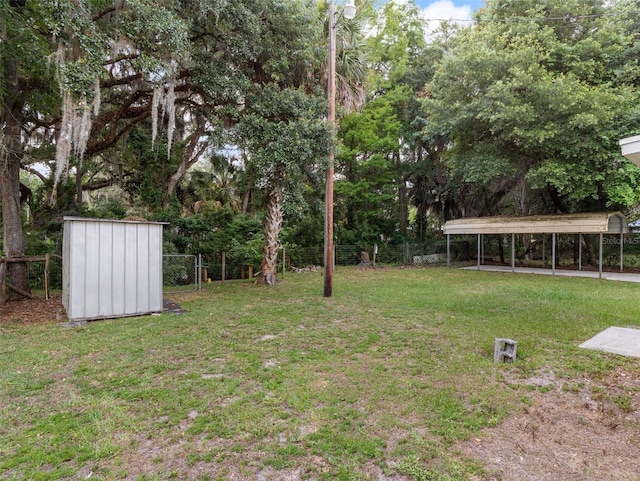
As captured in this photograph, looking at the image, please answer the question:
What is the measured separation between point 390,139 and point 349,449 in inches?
570

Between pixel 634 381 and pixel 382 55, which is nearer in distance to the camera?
pixel 634 381

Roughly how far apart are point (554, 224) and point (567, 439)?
12.1 meters

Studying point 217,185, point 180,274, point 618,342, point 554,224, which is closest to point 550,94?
point 554,224

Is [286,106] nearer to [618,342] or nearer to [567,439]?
[618,342]

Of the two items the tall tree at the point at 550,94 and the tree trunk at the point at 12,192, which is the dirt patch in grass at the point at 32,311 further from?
the tall tree at the point at 550,94

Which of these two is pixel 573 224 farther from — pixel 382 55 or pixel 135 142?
pixel 135 142

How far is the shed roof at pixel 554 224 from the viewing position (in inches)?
451

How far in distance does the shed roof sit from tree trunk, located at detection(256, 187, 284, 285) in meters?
9.00

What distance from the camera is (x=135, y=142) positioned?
41.7 ft

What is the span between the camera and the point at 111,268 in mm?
5824

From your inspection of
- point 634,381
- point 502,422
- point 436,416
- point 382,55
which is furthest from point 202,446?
point 382,55

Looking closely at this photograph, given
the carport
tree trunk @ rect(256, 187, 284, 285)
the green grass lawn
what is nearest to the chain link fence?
tree trunk @ rect(256, 187, 284, 285)

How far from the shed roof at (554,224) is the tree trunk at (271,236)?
8999mm

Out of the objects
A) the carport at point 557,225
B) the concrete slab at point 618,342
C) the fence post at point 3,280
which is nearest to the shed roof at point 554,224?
the carport at point 557,225
